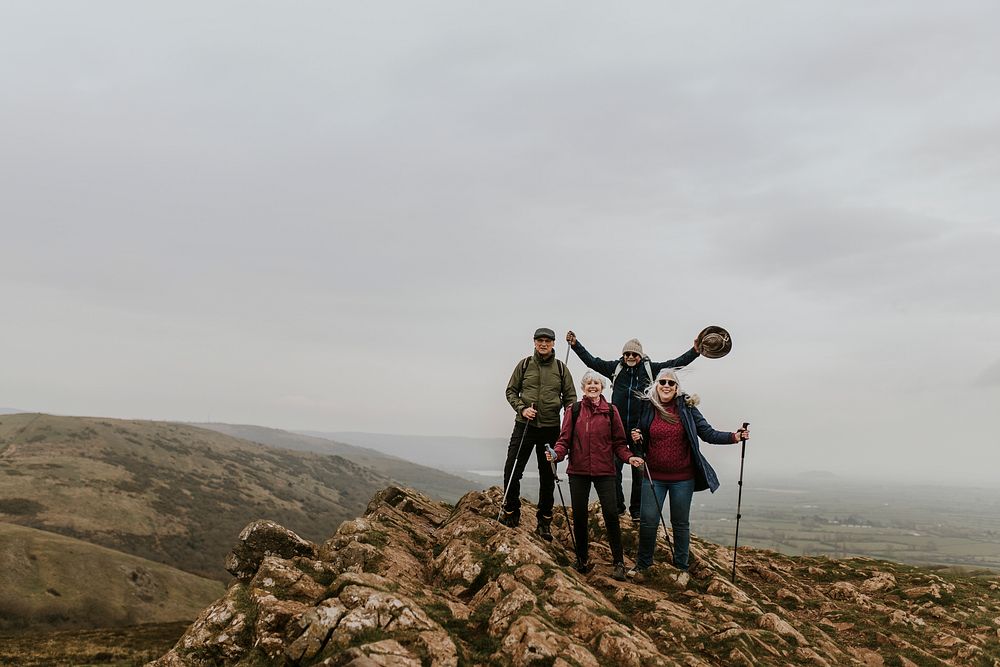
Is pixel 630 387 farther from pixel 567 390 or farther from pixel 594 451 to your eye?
pixel 594 451

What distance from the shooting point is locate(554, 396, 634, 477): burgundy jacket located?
44.2 feet

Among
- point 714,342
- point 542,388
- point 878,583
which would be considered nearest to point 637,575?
point 542,388

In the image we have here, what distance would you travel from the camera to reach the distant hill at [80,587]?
97438 mm

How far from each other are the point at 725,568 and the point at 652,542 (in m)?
4.92

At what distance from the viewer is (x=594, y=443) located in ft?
44.3

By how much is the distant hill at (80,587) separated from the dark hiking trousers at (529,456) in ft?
398

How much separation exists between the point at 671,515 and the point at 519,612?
535cm

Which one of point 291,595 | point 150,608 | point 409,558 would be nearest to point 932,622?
point 409,558

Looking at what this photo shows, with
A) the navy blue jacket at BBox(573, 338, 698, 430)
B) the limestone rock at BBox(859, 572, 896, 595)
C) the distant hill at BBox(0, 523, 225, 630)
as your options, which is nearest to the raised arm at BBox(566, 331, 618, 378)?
the navy blue jacket at BBox(573, 338, 698, 430)

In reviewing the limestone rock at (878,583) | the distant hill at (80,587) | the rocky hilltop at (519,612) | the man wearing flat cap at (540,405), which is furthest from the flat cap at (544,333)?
the distant hill at (80,587)

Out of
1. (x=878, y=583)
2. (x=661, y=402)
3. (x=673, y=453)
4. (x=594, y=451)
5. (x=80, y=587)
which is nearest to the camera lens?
(x=594, y=451)

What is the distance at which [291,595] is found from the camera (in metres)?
12.0

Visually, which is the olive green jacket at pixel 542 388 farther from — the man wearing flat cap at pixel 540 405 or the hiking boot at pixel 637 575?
the hiking boot at pixel 637 575

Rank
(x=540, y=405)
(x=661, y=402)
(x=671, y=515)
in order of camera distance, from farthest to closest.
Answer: (x=540, y=405)
(x=661, y=402)
(x=671, y=515)
